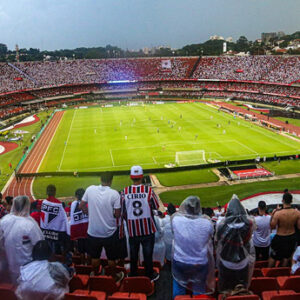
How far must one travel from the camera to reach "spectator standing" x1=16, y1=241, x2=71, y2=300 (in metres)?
4.74

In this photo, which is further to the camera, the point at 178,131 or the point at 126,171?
the point at 178,131

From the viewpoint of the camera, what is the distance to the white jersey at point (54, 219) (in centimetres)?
748

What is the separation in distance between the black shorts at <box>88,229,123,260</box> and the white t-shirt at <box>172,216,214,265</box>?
1886mm

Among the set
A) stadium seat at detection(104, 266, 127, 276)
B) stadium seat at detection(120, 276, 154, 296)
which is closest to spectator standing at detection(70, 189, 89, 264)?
stadium seat at detection(104, 266, 127, 276)

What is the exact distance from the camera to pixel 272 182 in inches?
1066

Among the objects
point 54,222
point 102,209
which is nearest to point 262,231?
point 102,209

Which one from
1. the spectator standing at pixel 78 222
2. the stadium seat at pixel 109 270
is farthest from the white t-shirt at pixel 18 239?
the stadium seat at pixel 109 270

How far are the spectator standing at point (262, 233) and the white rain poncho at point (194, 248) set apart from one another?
299cm

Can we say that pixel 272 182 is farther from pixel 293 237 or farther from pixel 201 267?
pixel 201 267

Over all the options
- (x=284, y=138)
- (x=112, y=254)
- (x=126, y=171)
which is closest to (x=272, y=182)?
(x=126, y=171)

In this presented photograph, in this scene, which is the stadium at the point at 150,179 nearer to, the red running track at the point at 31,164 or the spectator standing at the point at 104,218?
the spectator standing at the point at 104,218

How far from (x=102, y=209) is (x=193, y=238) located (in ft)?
7.06

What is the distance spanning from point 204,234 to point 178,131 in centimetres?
4171

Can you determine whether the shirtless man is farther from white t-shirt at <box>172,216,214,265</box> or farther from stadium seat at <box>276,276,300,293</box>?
white t-shirt at <box>172,216,214,265</box>
